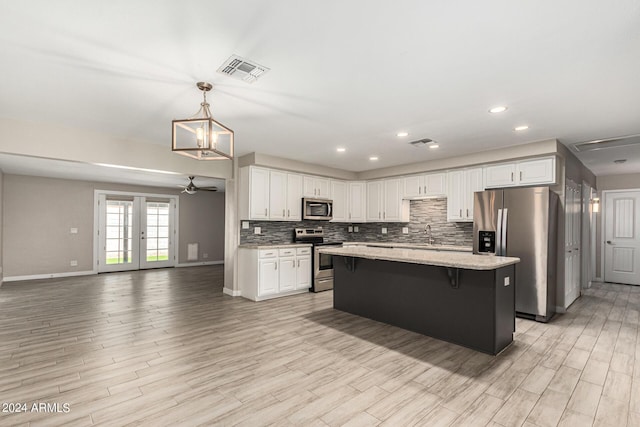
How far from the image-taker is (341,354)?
3096mm

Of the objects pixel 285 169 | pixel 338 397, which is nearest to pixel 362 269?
pixel 338 397

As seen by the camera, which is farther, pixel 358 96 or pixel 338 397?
pixel 358 96

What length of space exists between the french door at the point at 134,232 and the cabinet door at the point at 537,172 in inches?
344

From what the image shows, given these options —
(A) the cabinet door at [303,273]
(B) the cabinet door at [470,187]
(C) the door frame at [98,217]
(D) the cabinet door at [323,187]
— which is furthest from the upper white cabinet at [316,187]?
(C) the door frame at [98,217]

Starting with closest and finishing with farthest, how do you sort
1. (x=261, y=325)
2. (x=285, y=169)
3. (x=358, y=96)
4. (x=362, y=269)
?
1. (x=358, y=96)
2. (x=261, y=325)
3. (x=362, y=269)
4. (x=285, y=169)

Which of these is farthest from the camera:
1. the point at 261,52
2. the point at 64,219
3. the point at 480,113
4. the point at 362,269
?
the point at 64,219

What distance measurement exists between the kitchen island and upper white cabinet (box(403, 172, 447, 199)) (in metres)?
2.33

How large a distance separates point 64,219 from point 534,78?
376 inches

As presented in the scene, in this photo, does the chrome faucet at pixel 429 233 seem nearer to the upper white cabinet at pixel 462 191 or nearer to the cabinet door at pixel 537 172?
the upper white cabinet at pixel 462 191

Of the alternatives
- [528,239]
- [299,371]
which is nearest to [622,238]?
[528,239]

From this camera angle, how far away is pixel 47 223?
756cm

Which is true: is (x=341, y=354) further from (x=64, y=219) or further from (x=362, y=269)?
(x=64, y=219)

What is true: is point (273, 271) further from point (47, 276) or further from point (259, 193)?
point (47, 276)

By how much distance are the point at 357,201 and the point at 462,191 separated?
88.7 inches
